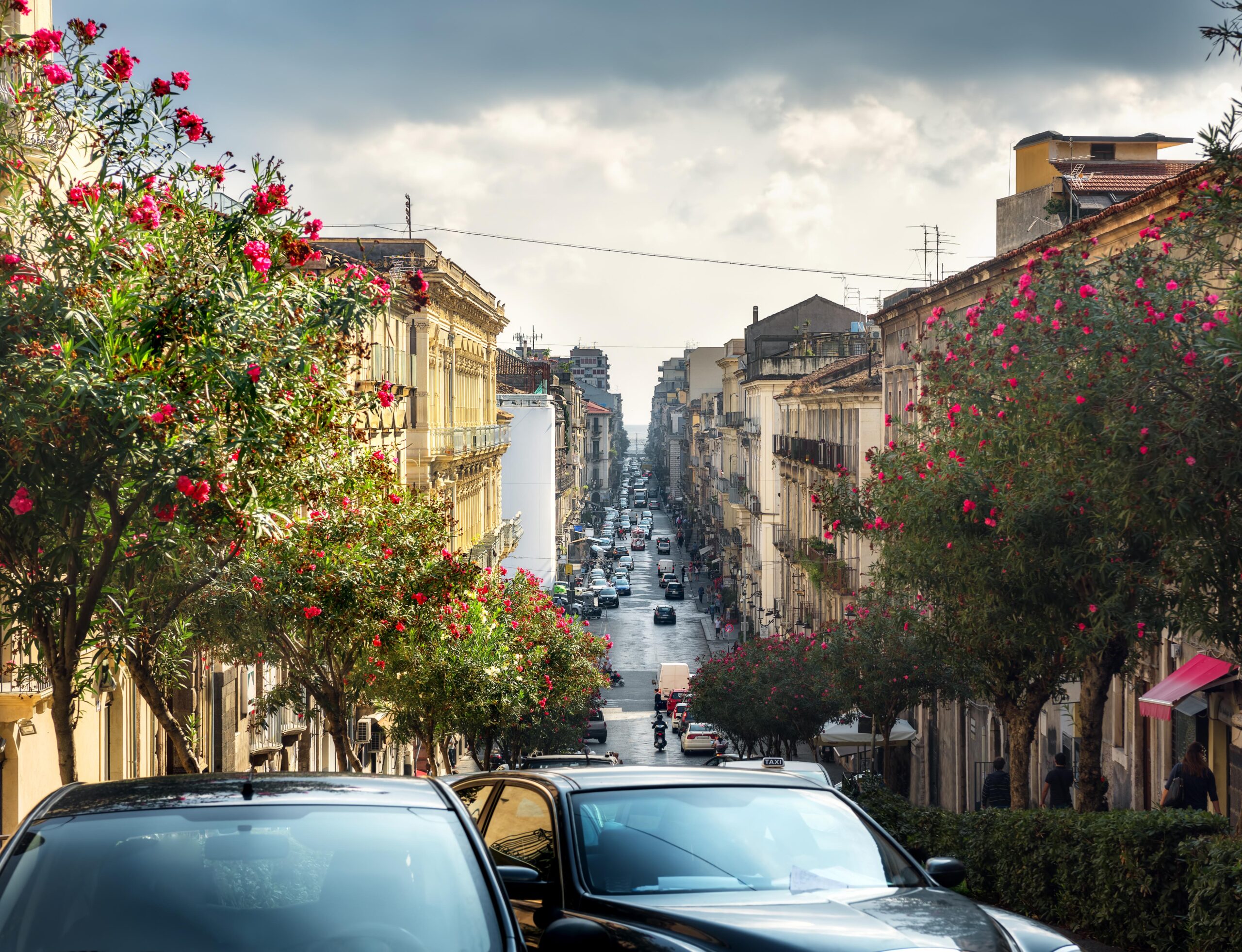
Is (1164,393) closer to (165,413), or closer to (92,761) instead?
(165,413)

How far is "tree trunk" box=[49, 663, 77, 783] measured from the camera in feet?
32.3

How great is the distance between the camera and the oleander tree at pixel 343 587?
15.2 m

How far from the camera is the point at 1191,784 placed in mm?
14906

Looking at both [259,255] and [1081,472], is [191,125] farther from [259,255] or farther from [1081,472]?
[1081,472]

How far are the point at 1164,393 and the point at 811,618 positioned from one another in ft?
148

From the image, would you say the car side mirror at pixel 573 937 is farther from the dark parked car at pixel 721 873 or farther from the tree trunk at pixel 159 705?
the tree trunk at pixel 159 705

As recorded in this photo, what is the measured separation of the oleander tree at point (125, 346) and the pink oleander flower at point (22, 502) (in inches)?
0.6

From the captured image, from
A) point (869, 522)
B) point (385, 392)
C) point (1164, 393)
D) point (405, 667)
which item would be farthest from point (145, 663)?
point (869, 522)

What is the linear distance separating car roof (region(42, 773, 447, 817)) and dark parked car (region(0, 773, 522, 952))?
0.03ft

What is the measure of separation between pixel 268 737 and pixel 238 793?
82.1ft

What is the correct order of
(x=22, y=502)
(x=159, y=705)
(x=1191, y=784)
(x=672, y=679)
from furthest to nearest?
1. (x=672, y=679)
2. (x=1191, y=784)
3. (x=159, y=705)
4. (x=22, y=502)

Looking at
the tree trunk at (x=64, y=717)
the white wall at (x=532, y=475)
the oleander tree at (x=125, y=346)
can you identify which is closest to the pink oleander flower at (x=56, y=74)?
the oleander tree at (x=125, y=346)

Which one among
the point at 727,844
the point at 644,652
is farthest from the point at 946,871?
the point at 644,652

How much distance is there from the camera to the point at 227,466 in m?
9.45
